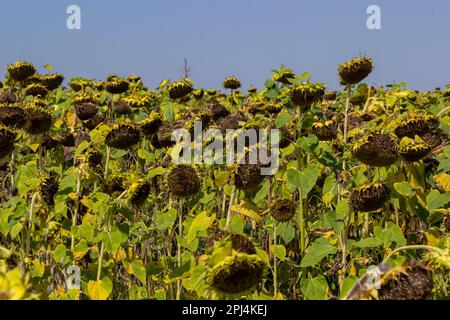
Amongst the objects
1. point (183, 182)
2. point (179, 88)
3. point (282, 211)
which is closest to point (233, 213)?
point (282, 211)

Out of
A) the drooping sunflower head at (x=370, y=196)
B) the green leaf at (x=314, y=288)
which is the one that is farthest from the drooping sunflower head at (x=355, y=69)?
the green leaf at (x=314, y=288)

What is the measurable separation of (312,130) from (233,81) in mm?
3976

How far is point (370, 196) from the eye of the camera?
2971 millimetres

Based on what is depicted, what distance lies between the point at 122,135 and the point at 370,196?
4.45ft

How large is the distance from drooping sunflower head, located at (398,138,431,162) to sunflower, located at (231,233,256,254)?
159cm

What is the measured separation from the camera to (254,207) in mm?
3164

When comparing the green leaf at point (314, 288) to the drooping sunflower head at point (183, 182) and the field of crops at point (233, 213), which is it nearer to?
the field of crops at point (233, 213)

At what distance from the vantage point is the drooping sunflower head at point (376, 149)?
309 centimetres

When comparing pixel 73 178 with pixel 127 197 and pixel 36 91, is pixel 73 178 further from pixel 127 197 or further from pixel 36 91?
pixel 36 91

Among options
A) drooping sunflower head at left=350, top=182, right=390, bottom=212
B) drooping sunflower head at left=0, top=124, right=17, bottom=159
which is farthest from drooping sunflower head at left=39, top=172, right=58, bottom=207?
drooping sunflower head at left=350, top=182, right=390, bottom=212

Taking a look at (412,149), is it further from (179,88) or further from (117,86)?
(117,86)

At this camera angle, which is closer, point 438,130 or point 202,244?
point 202,244
